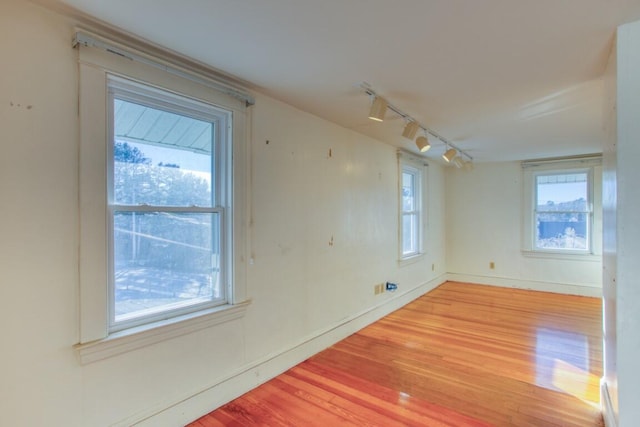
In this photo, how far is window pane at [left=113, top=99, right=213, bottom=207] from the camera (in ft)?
5.97

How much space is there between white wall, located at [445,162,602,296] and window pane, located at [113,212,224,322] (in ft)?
16.6

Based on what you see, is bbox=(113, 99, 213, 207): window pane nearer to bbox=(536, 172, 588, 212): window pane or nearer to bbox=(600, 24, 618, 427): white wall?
bbox=(600, 24, 618, 427): white wall

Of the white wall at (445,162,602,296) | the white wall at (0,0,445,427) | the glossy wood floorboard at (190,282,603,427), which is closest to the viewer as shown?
the white wall at (0,0,445,427)

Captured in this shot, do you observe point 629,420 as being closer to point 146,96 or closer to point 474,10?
point 474,10

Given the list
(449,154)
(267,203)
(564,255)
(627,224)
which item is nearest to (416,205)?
(449,154)

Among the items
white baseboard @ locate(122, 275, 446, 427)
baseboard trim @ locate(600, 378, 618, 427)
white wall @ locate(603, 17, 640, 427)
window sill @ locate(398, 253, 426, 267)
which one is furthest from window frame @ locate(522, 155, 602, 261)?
white wall @ locate(603, 17, 640, 427)

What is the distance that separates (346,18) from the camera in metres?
A: 1.54

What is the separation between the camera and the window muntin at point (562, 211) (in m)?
5.14

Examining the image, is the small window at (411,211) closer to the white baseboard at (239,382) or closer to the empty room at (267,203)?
the empty room at (267,203)

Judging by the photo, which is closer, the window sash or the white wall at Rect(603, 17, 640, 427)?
the white wall at Rect(603, 17, 640, 427)

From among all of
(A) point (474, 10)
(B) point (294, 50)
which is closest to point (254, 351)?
(B) point (294, 50)

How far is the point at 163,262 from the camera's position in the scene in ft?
6.56

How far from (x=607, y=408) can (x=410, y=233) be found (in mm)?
3266

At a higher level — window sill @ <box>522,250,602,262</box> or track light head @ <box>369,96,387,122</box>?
track light head @ <box>369,96,387,122</box>
